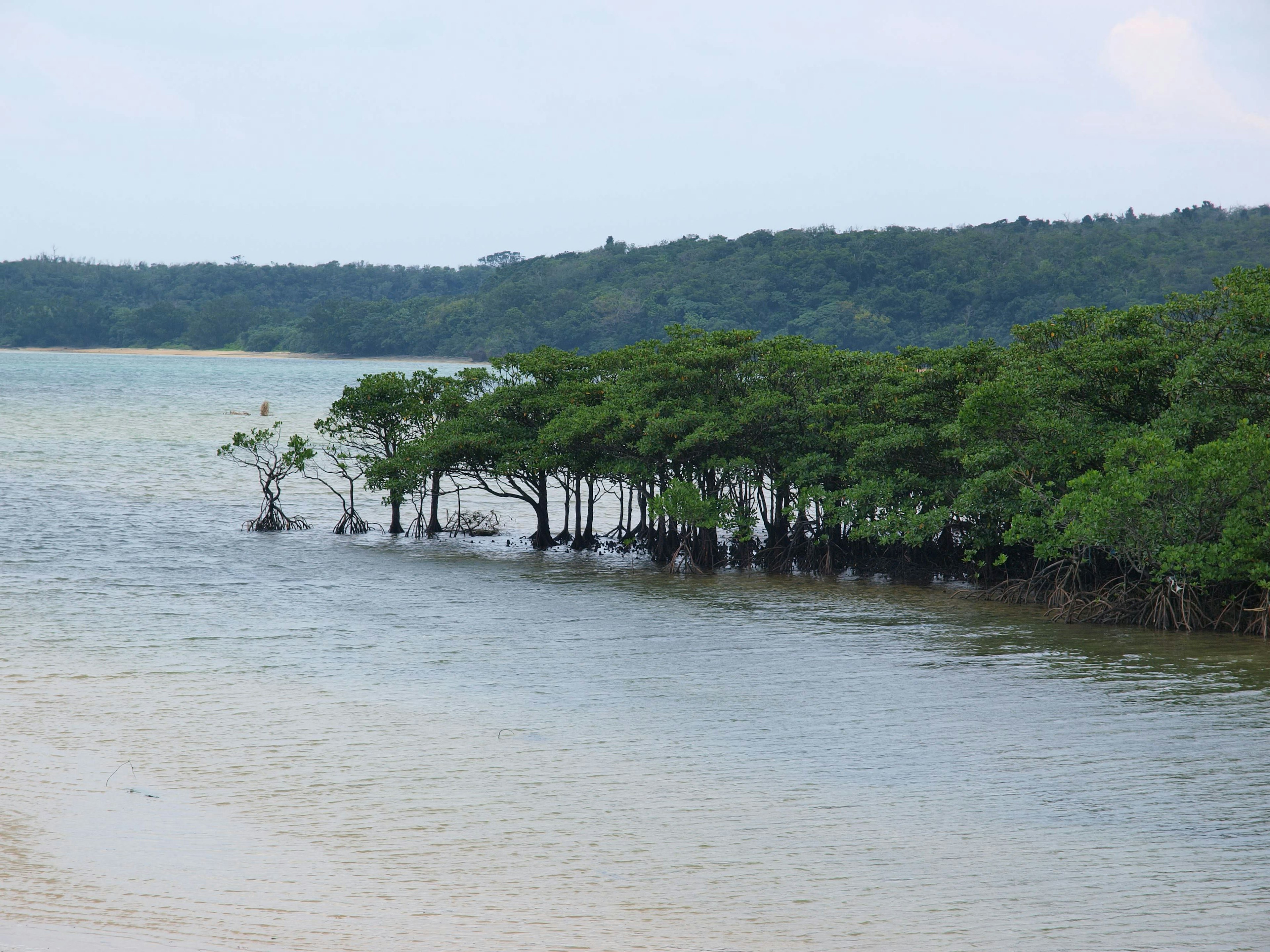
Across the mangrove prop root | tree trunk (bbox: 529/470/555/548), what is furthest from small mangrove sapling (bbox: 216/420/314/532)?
tree trunk (bbox: 529/470/555/548)

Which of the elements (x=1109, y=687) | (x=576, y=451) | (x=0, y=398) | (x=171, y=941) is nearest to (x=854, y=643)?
(x=1109, y=687)

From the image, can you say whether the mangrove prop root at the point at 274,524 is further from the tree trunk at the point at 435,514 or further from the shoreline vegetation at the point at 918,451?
the tree trunk at the point at 435,514

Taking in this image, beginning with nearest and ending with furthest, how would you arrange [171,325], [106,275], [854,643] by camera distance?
1. [854,643]
2. [171,325]
3. [106,275]

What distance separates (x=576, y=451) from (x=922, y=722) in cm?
1169

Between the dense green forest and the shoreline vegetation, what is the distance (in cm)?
3495

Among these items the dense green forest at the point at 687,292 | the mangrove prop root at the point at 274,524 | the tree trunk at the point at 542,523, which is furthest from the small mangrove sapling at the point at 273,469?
the dense green forest at the point at 687,292

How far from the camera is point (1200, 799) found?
10180 mm

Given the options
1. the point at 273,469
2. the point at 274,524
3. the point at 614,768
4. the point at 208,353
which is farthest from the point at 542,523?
the point at 208,353

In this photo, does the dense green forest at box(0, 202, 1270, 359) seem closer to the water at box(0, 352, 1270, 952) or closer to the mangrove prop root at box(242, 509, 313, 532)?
the mangrove prop root at box(242, 509, 313, 532)

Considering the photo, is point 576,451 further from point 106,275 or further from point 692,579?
point 106,275

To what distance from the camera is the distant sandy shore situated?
127250 mm

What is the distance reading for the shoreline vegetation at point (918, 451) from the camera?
1603 cm

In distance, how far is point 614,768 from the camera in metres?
10.9

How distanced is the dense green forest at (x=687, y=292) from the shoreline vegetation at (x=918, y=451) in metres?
35.0
